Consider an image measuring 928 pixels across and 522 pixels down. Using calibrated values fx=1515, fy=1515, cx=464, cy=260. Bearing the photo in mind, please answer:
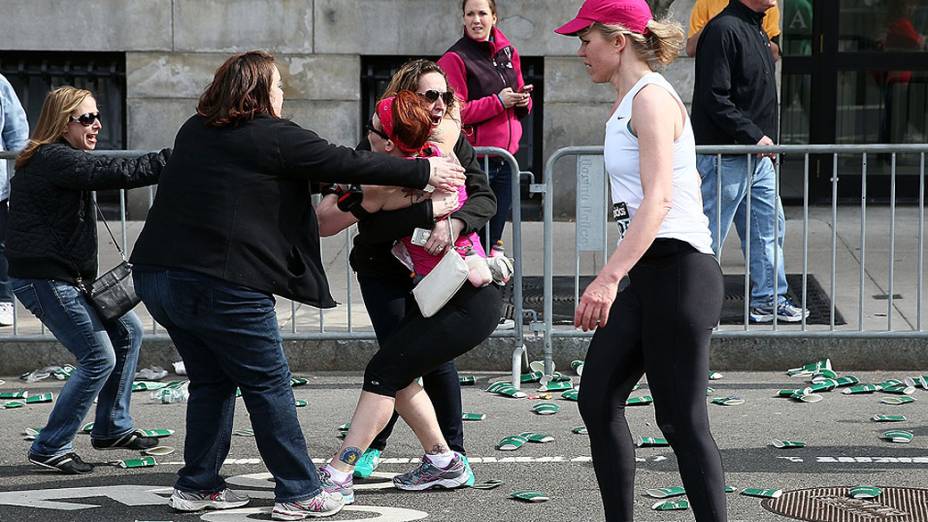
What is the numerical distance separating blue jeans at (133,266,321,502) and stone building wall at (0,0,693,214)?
A: 7.74 metres

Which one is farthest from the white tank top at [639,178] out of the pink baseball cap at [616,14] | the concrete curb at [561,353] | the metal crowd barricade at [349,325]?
the concrete curb at [561,353]

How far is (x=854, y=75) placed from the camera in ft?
45.3

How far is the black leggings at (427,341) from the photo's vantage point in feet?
18.3

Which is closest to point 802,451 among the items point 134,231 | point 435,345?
point 435,345

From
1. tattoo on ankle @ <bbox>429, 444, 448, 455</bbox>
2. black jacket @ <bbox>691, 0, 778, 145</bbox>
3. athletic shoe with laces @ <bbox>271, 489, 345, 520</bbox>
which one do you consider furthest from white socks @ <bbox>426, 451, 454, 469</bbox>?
black jacket @ <bbox>691, 0, 778, 145</bbox>

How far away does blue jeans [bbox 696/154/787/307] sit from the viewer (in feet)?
27.7

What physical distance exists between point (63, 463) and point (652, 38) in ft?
10.0

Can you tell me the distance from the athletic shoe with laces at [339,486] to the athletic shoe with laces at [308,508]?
58 mm

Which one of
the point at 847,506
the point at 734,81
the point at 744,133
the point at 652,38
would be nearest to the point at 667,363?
the point at 652,38

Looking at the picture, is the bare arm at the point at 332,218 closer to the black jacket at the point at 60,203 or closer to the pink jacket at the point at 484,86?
the black jacket at the point at 60,203

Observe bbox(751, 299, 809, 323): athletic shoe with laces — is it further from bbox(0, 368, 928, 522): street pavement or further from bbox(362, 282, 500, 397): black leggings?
bbox(362, 282, 500, 397): black leggings

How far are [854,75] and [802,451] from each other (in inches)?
316

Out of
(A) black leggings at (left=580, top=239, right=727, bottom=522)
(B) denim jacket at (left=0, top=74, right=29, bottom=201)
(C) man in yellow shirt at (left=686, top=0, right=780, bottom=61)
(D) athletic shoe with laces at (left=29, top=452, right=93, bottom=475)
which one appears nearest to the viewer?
(A) black leggings at (left=580, top=239, right=727, bottom=522)

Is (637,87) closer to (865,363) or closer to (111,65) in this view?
(865,363)
